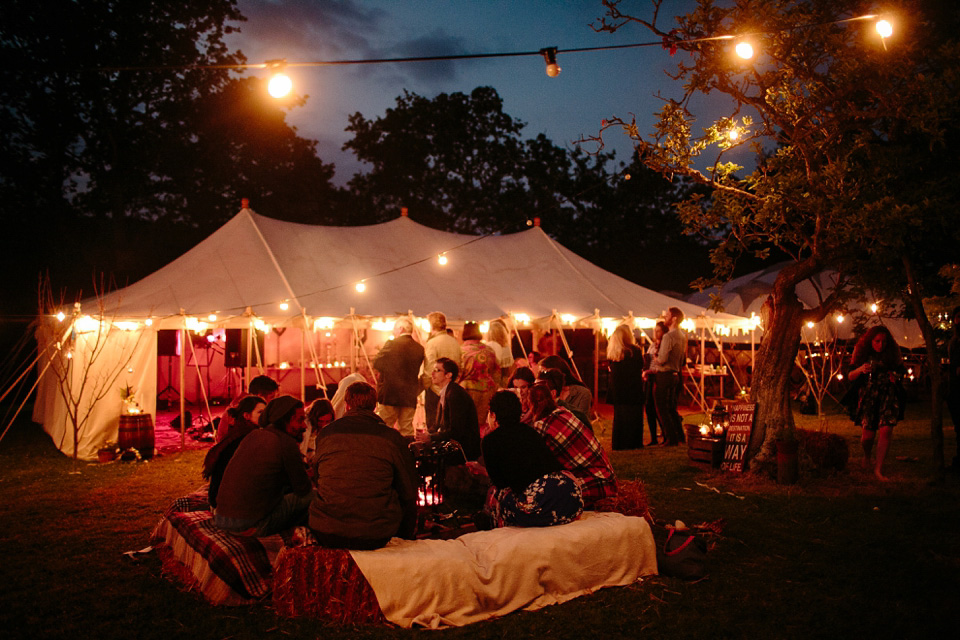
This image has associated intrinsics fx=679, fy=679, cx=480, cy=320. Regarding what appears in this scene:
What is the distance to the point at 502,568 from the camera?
343 cm

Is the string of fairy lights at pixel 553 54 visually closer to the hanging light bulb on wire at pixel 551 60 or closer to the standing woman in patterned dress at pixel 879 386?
the hanging light bulb on wire at pixel 551 60

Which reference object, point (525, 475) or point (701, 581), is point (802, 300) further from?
point (525, 475)

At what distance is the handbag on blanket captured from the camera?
12.6ft

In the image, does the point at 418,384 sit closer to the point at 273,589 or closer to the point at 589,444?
the point at 589,444

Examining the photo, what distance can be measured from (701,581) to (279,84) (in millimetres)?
4601

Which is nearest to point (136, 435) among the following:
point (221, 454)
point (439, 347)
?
point (439, 347)

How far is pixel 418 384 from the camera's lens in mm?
6973

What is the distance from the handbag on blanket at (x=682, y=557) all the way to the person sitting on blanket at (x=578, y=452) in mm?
448

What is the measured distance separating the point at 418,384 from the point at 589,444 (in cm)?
306

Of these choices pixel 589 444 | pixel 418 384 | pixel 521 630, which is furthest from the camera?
pixel 418 384

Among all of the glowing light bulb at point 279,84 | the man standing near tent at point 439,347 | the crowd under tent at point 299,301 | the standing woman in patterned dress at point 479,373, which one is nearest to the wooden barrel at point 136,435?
the crowd under tent at point 299,301

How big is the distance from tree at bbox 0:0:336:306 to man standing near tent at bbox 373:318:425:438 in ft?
41.6

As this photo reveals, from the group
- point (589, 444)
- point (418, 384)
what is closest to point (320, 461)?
point (589, 444)

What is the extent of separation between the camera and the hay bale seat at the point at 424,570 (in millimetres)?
3295
